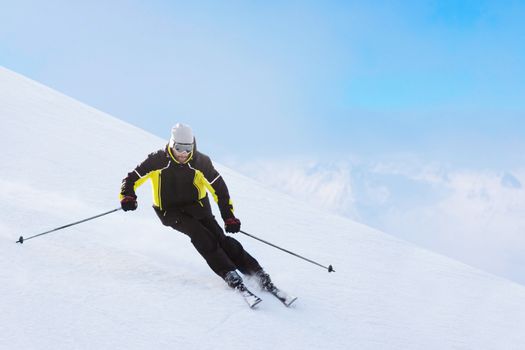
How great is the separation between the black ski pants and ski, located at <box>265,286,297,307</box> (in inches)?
8.9

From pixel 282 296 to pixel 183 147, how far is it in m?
1.46

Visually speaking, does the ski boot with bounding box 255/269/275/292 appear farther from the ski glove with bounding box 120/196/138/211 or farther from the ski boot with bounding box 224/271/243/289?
the ski glove with bounding box 120/196/138/211

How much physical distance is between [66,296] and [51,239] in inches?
48.1

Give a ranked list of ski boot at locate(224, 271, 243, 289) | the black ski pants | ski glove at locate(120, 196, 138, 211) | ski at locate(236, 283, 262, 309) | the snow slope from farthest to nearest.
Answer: ski glove at locate(120, 196, 138, 211) < the black ski pants < ski boot at locate(224, 271, 243, 289) < ski at locate(236, 283, 262, 309) < the snow slope

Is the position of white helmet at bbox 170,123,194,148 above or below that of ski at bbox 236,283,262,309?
above

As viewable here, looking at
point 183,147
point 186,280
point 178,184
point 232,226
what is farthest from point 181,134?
point 186,280

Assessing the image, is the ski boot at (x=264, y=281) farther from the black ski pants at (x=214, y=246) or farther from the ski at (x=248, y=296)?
the ski at (x=248, y=296)

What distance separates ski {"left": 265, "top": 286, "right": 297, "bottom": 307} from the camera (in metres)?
4.73

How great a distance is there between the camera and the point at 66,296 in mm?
3980

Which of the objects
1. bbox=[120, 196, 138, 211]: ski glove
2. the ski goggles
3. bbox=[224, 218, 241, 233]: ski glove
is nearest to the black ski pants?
bbox=[224, 218, 241, 233]: ski glove

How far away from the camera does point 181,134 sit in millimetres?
4855

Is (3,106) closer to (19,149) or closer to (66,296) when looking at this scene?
(19,149)

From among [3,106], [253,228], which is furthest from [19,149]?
[253,228]

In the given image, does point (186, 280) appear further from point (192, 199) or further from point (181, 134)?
point (181, 134)
